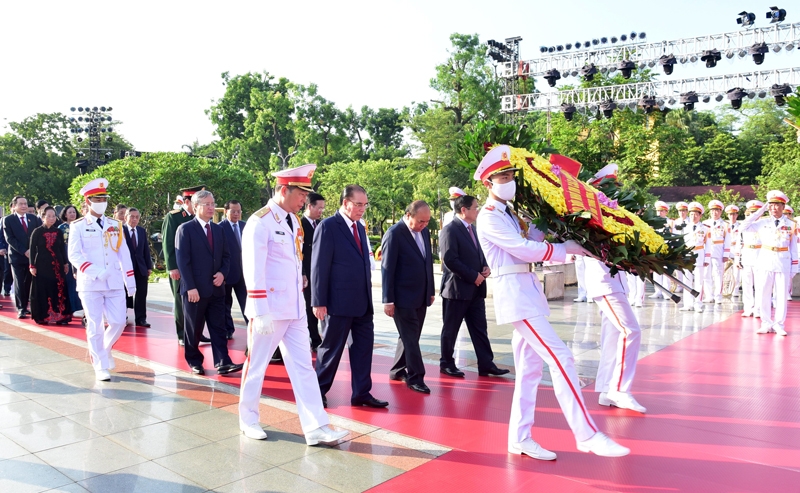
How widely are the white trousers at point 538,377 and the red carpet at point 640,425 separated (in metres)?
0.23

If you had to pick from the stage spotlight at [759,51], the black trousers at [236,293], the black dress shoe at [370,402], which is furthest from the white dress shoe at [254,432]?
the stage spotlight at [759,51]

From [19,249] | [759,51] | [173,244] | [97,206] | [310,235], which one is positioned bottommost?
[19,249]

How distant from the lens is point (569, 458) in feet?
13.3

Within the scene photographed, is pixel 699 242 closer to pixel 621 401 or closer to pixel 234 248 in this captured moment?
pixel 621 401

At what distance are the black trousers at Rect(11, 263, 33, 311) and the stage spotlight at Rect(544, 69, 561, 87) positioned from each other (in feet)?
67.0

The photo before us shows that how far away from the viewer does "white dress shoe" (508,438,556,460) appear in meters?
3.99

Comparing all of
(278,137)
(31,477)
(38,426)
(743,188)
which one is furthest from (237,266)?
(743,188)

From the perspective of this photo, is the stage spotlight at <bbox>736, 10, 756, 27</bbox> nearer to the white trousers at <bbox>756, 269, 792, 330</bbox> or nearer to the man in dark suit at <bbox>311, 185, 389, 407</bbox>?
the white trousers at <bbox>756, 269, 792, 330</bbox>

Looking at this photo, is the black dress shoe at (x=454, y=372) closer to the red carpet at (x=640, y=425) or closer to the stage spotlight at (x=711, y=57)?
the red carpet at (x=640, y=425)

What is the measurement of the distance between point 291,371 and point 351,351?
100cm

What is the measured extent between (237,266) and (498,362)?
125 inches

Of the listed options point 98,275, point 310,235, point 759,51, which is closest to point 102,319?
point 98,275

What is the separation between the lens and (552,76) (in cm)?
2514

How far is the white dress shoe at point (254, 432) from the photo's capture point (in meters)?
4.34
